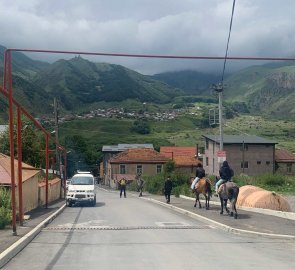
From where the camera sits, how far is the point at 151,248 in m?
12.9

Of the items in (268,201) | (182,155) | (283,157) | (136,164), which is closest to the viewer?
(268,201)

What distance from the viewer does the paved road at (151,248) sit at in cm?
1076

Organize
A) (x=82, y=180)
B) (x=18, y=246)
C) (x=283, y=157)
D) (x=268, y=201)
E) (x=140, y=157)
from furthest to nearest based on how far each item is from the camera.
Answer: (x=140, y=157) < (x=283, y=157) < (x=82, y=180) < (x=268, y=201) < (x=18, y=246)

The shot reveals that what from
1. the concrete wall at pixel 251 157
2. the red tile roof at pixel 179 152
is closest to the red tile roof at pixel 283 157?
the concrete wall at pixel 251 157

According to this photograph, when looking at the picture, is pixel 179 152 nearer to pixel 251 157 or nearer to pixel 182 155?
pixel 182 155

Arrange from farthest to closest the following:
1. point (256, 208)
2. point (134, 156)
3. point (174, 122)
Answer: point (174, 122)
point (134, 156)
point (256, 208)

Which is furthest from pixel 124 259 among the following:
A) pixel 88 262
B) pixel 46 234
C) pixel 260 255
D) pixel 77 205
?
pixel 77 205

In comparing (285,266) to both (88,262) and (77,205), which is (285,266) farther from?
(77,205)

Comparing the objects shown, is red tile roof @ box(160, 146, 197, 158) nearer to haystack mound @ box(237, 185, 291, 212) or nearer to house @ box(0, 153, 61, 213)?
house @ box(0, 153, 61, 213)

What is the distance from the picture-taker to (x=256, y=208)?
23641 millimetres

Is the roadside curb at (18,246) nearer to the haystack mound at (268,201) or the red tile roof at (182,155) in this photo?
the haystack mound at (268,201)

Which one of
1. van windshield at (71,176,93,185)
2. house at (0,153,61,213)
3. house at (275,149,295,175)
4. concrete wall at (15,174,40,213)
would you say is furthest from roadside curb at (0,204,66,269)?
house at (275,149,295,175)

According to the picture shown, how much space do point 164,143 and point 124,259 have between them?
131917mm

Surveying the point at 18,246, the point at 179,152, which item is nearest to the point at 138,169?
the point at 179,152
